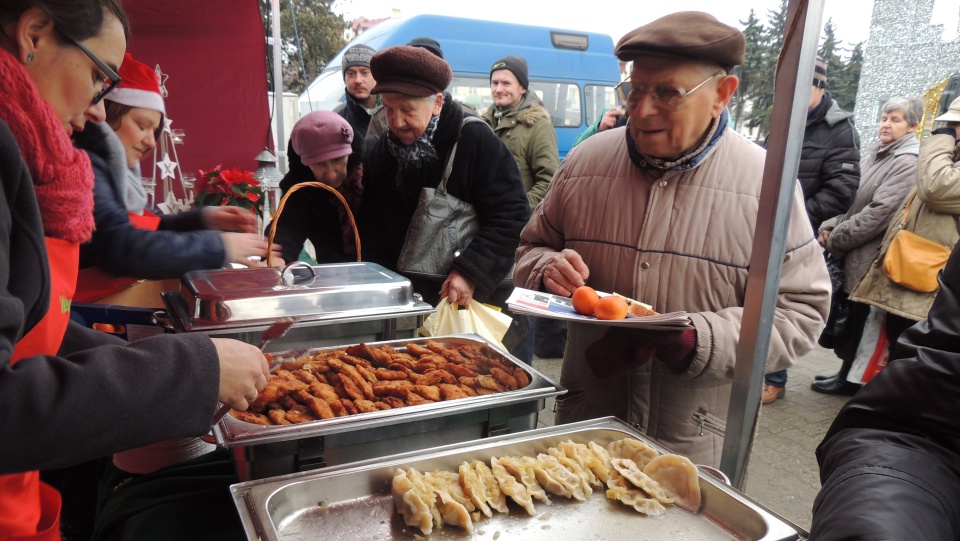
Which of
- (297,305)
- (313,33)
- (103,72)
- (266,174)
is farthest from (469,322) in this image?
(313,33)

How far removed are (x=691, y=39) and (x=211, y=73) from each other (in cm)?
468

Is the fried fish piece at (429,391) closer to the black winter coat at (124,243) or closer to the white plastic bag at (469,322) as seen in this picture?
the white plastic bag at (469,322)

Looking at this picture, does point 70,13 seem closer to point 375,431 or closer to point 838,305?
point 375,431

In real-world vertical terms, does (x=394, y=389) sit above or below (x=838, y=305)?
above

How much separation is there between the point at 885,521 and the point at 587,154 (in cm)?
145

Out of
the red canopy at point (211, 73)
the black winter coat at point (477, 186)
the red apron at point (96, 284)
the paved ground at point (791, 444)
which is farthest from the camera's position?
the red canopy at point (211, 73)

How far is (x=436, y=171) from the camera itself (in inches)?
121

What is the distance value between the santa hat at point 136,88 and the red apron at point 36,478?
1.55 meters

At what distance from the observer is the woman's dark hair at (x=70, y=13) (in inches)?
40.7

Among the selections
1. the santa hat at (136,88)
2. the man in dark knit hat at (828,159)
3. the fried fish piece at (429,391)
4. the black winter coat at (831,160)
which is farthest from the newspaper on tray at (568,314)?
the black winter coat at (831,160)

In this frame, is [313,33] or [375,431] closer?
[375,431]

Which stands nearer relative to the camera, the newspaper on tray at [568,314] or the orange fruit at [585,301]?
the newspaper on tray at [568,314]

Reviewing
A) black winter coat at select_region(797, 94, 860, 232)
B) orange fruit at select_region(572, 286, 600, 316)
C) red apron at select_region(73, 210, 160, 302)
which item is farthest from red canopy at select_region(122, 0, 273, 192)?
black winter coat at select_region(797, 94, 860, 232)

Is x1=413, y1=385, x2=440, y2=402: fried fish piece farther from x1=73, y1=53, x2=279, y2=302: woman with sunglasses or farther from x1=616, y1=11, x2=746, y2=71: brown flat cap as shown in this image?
x1=616, y1=11, x2=746, y2=71: brown flat cap
